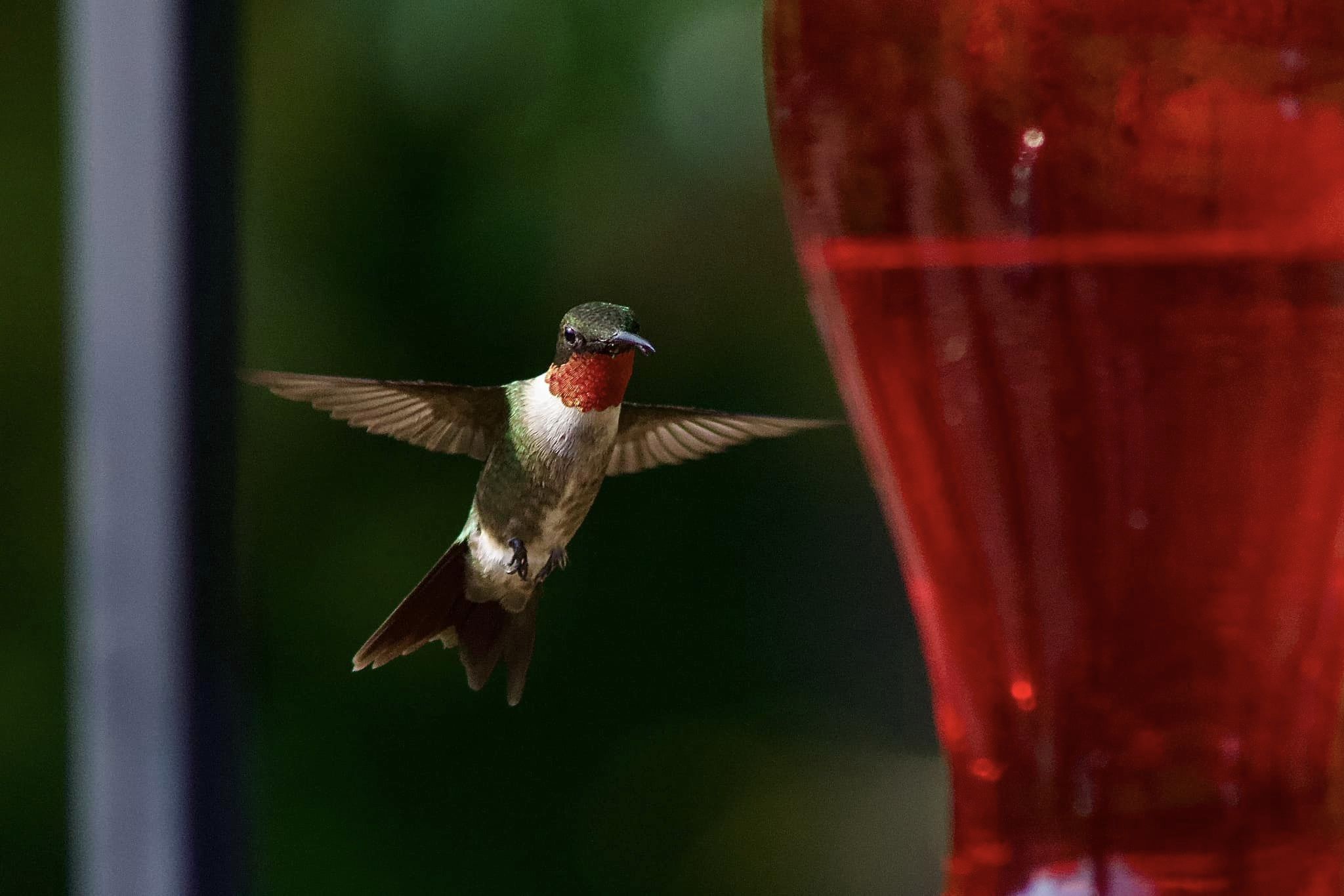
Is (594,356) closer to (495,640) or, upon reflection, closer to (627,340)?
(627,340)

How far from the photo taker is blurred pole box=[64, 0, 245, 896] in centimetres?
57

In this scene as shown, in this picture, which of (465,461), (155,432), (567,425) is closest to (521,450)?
(567,425)

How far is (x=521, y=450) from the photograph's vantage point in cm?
75

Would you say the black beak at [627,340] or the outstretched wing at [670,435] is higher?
Answer: the black beak at [627,340]

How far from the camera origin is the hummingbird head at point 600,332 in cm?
67

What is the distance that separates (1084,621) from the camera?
0.62 metres

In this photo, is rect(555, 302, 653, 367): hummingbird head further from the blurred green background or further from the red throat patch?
the blurred green background

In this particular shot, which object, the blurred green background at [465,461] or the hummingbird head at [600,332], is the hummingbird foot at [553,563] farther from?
the blurred green background at [465,461]

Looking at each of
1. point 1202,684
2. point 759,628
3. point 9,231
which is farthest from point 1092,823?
point 9,231

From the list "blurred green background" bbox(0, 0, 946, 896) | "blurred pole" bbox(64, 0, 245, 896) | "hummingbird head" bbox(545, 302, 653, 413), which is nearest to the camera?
"blurred pole" bbox(64, 0, 245, 896)

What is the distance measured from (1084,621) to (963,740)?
9cm

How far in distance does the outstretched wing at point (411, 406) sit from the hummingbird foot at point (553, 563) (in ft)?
0.21

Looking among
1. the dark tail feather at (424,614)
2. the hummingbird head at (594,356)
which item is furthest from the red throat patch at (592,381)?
the dark tail feather at (424,614)

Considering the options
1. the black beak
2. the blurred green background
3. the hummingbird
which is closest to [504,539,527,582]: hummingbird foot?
the hummingbird
